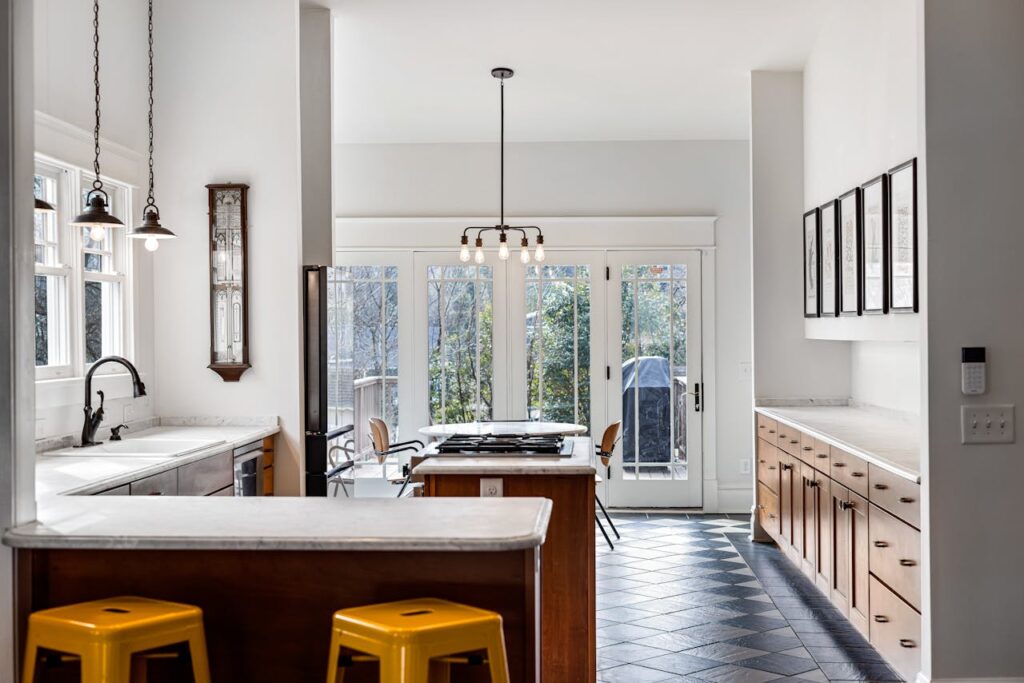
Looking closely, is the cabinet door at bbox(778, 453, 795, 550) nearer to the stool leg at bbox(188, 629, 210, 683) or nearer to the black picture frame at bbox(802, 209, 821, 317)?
the black picture frame at bbox(802, 209, 821, 317)

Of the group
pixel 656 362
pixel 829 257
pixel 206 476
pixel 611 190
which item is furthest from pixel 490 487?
pixel 611 190

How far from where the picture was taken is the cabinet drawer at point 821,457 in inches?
165

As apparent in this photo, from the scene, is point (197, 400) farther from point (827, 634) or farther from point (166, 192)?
point (827, 634)

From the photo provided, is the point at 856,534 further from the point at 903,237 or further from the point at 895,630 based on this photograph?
the point at 903,237

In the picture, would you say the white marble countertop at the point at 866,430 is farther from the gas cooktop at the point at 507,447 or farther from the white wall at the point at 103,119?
the white wall at the point at 103,119

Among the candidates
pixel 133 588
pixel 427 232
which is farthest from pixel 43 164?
pixel 427 232

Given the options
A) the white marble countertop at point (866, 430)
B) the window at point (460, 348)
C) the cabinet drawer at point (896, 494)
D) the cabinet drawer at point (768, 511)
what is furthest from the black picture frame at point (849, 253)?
the window at point (460, 348)

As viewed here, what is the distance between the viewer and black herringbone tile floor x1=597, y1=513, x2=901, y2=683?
366cm

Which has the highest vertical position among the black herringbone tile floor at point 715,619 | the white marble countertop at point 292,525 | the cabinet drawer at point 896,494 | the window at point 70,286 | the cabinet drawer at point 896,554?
the window at point 70,286

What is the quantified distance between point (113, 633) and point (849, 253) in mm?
4053

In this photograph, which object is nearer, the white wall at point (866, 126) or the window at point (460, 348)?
the white wall at point (866, 126)

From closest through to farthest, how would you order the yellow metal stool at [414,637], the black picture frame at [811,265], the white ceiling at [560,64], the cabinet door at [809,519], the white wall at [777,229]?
the yellow metal stool at [414,637], the cabinet door at [809,519], the white ceiling at [560,64], the black picture frame at [811,265], the white wall at [777,229]

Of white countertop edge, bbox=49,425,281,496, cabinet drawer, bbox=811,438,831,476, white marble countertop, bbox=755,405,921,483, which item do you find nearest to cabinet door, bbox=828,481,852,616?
cabinet drawer, bbox=811,438,831,476

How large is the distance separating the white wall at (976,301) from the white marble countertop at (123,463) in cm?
275
